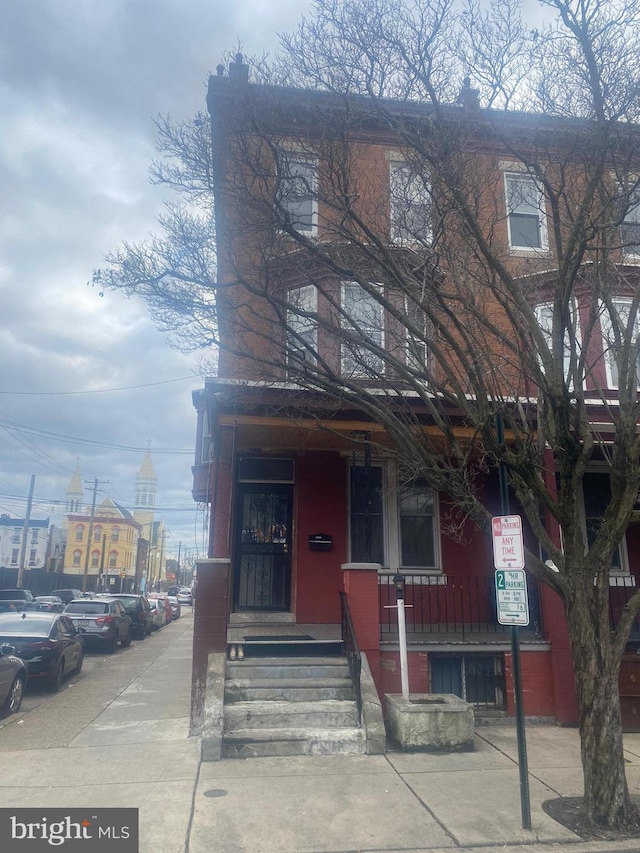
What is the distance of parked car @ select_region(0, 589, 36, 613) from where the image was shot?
85.4 feet

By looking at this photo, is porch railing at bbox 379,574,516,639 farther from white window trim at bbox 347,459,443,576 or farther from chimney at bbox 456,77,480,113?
chimney at bbox 456,77,480,113

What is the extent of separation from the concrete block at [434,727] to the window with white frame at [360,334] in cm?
416

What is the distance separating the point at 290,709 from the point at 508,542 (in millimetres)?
3734

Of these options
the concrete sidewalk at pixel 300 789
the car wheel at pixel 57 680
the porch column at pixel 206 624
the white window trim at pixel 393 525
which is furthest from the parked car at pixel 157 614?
the porch column at pixel 206 624

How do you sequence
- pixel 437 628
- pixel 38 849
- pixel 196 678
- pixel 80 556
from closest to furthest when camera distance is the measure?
pixel 38 849, pixel 196 678, pixel 437 628, pixel 80 556

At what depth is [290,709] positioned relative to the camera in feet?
24.9

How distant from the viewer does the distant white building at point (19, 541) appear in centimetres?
7394

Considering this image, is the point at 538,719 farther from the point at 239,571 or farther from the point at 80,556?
the point at 80,556

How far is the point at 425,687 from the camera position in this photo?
8.92 m

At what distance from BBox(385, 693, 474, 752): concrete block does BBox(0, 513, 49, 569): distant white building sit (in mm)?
73148

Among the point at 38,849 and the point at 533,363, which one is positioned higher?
the point at 533,363

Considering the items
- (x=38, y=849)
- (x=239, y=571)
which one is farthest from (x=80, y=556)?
(x=38, y=849)

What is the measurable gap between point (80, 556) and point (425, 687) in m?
89.9

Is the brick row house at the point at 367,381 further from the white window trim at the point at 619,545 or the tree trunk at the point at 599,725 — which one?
the tree trunk at the point at 599,725
